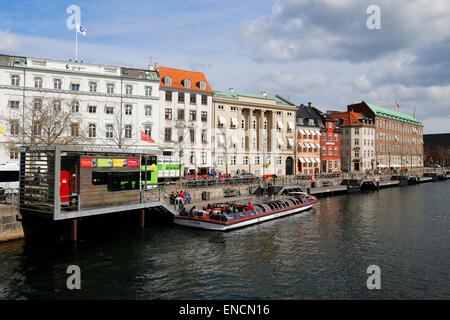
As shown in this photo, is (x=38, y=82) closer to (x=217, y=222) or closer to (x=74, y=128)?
(x=74, y=128)

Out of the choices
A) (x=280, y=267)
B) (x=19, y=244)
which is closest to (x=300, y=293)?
(x=280, y=267)

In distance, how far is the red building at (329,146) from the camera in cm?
8762

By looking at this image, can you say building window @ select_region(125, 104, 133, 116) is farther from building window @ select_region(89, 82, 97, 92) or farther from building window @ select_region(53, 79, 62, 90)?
building window @ select_region(53, 79, 62, 90)

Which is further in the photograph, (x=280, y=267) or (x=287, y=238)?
(x=287, y=238)

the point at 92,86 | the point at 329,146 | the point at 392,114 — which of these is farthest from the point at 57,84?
the point at 392,114

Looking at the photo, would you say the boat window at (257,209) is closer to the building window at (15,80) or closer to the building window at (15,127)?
the building window at (15,127)

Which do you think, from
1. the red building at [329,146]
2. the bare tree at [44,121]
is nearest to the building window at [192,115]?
the bare tree at [44,121]

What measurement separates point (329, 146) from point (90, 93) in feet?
201

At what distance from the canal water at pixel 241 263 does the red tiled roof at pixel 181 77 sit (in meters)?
34.2

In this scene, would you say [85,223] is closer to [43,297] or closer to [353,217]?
[43,297]

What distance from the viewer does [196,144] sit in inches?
2426

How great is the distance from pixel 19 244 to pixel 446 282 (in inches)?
1118

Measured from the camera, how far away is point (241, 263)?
22.4m

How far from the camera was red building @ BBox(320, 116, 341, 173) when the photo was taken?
287 feet
